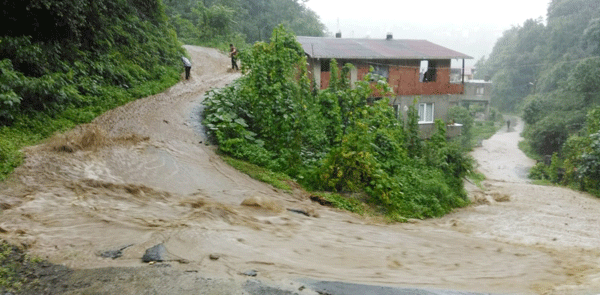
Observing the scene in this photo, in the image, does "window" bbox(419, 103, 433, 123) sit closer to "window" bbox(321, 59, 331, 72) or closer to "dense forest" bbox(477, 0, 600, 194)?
"window" bbox(321, 59, 331, 72)

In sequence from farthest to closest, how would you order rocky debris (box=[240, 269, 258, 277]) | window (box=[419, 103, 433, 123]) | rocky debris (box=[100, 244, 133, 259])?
window (box=[419, 103, 433, 123]) → rocky debris (box=[100, 244, 133, 259]) → rocky debris (box=[240, 269, 258, 277])

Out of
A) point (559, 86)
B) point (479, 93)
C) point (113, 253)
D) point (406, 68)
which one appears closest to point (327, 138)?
point (113, 253)

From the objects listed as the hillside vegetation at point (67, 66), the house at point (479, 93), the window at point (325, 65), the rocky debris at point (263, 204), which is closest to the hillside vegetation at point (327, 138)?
the rocky debris at point (263, 204)

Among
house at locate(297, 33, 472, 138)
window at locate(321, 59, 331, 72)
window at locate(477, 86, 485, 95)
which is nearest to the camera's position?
window at locate(321, 59, 331, 72)

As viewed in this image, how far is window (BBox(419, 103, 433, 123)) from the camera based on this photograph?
24500 millimetres

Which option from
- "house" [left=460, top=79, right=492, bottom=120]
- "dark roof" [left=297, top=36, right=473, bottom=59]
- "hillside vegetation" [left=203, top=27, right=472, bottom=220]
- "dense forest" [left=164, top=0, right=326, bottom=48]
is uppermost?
"dense forest" [left=164, top=0, right=326, bottom=48]

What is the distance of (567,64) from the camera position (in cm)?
4481

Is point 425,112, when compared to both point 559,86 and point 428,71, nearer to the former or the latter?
point 428,71

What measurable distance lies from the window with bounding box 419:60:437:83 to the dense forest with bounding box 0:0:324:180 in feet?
42.0

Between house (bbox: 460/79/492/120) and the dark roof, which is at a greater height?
the dark roof

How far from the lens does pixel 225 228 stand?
289 inches

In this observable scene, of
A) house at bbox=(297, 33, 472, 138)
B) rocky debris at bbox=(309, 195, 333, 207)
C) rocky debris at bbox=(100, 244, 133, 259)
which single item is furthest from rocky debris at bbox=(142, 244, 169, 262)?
house at bbox=(297, 33, 472, 138)

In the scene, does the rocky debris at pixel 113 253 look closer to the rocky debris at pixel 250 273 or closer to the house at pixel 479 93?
the rocky debris at pixel 250 273

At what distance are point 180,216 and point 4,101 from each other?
17.8 ft
